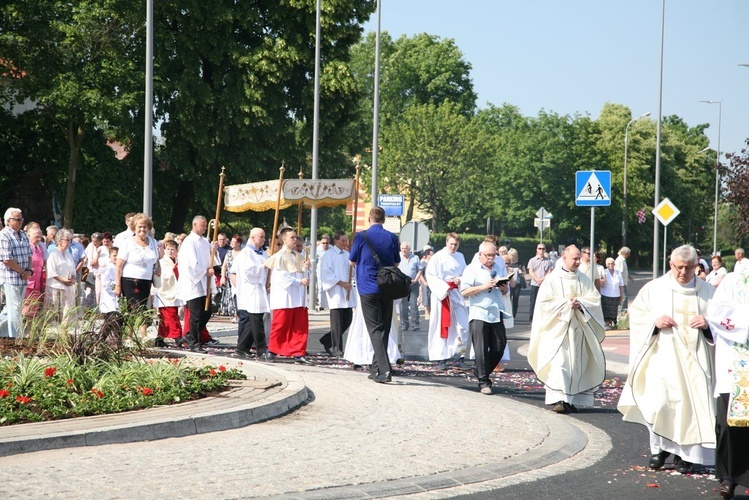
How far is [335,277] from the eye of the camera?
1748cm

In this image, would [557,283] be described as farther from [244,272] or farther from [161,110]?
[161,110]

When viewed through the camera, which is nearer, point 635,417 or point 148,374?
point 635,417

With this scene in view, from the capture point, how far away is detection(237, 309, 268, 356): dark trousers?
52.6 feet

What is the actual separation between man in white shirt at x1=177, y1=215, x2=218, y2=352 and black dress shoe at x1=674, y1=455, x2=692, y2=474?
9.27 metres

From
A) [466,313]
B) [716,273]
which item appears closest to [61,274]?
[466,313]

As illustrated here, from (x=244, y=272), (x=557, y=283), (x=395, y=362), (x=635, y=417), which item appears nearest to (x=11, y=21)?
(x=244, y=272)

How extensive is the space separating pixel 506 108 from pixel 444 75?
11.2 metres

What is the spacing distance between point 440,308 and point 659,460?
8402 millimetres

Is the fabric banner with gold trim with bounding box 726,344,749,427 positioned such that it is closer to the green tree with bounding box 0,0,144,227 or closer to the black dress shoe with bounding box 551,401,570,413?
the black dress shoe with bounding box 551,401,570,413

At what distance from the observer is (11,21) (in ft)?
117

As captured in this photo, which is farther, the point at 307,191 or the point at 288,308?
the point at 307,191

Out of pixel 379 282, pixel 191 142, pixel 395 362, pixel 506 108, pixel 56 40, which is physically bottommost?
pixel 395 362

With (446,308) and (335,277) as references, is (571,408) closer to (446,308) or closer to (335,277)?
(446,308)

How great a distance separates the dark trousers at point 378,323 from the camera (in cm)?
1302
